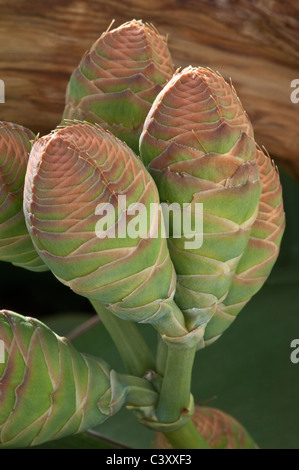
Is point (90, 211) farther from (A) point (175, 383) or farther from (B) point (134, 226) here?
(A) point (175, 383)

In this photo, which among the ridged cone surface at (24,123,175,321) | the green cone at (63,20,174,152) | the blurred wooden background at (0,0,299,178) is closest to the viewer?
the ridged cone surface at (24,123,175,321)

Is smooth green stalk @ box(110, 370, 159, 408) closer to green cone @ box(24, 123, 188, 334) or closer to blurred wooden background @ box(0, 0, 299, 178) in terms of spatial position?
green cone @ box(24, 123, 188, 334)

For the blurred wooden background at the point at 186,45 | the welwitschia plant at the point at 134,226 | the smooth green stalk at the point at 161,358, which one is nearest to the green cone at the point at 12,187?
the welwitschia plant at the point at 134,226

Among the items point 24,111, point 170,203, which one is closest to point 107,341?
point 24,111

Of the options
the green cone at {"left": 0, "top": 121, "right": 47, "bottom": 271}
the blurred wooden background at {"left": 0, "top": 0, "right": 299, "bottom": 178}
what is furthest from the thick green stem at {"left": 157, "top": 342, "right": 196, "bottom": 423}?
the blurred wooden background at {"left": 0, "top": 0, "right": 299, "bottom": 178}

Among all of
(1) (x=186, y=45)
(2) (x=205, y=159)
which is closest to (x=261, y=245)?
(2) (x=205, y=159)

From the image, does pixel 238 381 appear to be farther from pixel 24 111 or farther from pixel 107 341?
pixel 24 111
